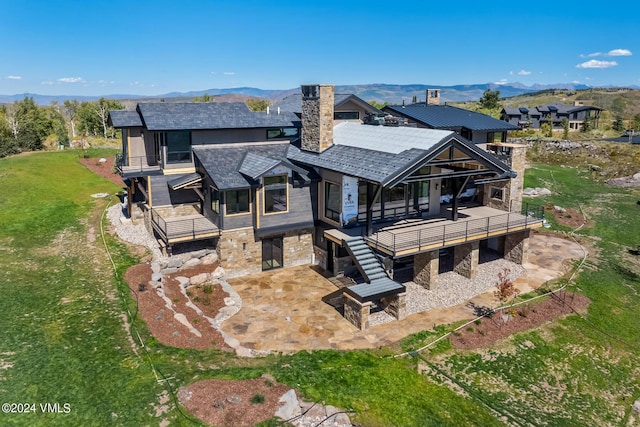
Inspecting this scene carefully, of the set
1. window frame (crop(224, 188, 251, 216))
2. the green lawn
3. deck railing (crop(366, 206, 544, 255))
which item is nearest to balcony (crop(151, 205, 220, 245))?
window frame (crop(224, 188, 251, 216))

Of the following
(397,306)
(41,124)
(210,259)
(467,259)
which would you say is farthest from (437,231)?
(41,124)

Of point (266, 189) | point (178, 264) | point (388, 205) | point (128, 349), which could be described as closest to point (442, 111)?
point (388, 205)

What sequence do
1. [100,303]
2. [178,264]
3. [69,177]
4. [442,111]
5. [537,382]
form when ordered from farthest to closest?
1. [69,177]
2. [442,111]
3. [178,264]
4. [100,303]
5. [537,382]

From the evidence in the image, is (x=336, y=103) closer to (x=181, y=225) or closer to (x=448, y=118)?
(x=448, y=118)

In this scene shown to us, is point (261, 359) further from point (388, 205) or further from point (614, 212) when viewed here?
point (614, 212)

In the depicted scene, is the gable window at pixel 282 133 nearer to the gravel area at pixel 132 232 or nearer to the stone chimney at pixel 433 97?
the gravel area at pixel 132 232

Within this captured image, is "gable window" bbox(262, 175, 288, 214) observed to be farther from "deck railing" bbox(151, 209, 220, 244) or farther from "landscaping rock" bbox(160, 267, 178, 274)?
"landscaping rock" bbox(160, 267, 178, 274)
